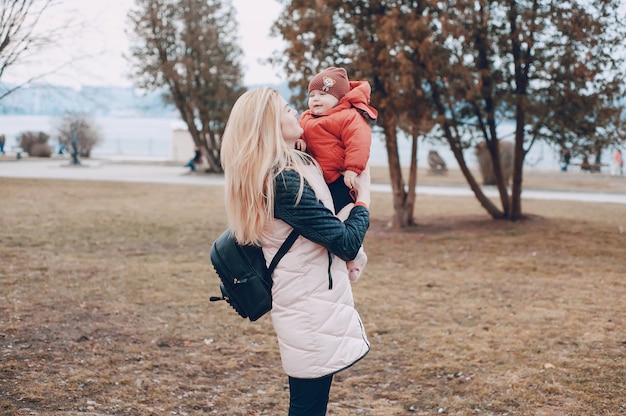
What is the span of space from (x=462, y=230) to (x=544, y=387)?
333 inches

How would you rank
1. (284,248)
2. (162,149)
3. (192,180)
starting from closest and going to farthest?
(284,248) → (192,180) → (162,149)

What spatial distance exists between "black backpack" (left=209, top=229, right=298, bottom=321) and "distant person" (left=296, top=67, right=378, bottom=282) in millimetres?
358

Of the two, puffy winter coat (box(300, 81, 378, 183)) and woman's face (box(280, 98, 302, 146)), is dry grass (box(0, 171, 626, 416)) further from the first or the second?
woman's face (box(280, 98, 302, 146))

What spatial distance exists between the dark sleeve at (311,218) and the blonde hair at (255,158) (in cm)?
3

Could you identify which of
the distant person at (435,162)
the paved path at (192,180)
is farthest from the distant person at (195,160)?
the distant person at (435,162)

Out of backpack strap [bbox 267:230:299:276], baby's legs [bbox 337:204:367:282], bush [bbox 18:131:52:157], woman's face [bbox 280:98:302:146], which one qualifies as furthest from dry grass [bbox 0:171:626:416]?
bush [bbox 18:131:52:157]

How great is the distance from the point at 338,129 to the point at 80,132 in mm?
34931

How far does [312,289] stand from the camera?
9.89ft

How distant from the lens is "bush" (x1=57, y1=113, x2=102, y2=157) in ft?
113

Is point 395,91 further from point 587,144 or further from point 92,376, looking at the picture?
point 92,376

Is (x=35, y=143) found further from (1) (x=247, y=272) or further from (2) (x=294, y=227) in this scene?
(2) (x=294, y=227)

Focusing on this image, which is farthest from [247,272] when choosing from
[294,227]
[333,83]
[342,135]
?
[333,83]

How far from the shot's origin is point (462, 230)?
13.5 metres

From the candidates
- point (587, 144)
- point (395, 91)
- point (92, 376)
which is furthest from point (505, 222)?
point (92, 376)
